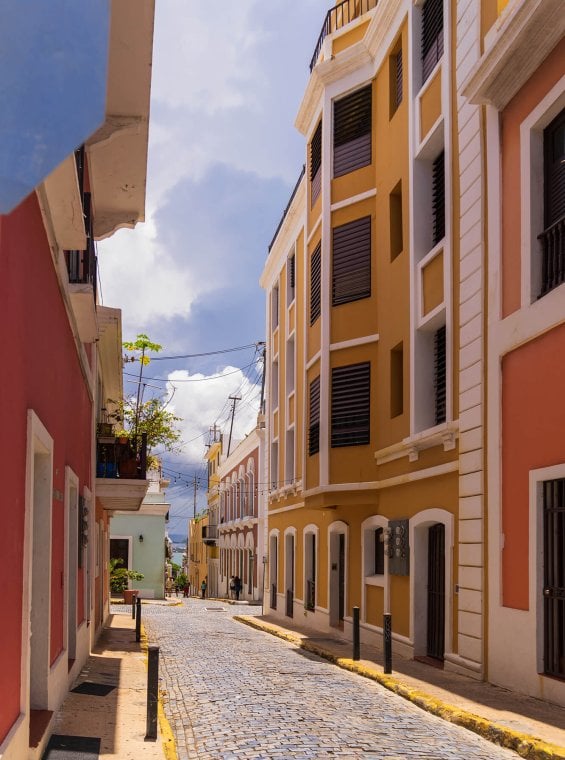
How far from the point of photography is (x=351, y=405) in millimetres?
18719

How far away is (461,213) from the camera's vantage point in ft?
43.7

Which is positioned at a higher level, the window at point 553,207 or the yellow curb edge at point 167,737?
the window at point 553,207

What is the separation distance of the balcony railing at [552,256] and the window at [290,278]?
55.3 feet

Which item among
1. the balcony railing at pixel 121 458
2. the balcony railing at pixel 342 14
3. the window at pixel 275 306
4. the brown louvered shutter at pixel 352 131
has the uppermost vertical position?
the balcony railing at pixel 342 14

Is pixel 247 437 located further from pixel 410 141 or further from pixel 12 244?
pixel 12 244

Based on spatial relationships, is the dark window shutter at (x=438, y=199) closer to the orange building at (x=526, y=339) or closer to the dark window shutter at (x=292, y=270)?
the orange building at (x=526, y=339)

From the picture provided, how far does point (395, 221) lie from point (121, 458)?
22.7 ft

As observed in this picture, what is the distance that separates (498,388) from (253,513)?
28.8 m

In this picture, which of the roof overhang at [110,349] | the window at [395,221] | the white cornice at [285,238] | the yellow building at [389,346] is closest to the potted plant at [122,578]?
the roof overhang at [110,349]

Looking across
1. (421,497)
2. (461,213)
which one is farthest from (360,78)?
(421,497)

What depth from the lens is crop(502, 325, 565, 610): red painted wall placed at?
33.1 ft

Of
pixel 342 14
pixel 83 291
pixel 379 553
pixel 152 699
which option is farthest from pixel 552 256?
pixel 342 14

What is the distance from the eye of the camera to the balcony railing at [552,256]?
1035 cm

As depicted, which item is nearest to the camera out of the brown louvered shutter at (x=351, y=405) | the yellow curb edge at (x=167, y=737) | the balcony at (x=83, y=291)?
the yellow curb edge at (x=167, y=737)
